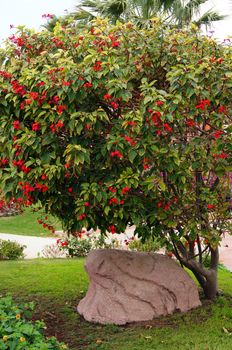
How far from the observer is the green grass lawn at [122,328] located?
5.74 metres

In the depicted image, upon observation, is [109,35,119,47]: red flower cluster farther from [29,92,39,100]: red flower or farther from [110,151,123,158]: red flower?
[110,151,123,158]: red flower

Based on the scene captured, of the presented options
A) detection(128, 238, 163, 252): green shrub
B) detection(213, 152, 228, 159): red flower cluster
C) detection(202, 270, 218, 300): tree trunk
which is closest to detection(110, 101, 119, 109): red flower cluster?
detection(213, 152, 228, 159): red flower cluster

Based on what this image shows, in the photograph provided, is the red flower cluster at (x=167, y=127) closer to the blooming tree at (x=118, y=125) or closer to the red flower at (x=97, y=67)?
the blooming tree at (x=118, y=125)

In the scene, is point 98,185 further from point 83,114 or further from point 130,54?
point 130,54

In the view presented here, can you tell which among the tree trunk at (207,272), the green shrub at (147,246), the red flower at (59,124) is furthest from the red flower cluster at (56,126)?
the green shrub at (147,246)

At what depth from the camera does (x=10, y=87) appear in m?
5.83

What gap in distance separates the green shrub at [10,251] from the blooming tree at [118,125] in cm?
591

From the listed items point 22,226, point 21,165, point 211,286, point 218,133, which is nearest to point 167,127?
point 218,133

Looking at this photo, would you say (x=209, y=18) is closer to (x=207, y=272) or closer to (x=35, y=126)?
(x=207, y=272)

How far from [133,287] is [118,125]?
2066 millimetres

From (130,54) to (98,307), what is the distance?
2.98 meters

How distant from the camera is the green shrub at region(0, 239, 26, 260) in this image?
11828 mm

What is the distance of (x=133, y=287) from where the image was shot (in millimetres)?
6473

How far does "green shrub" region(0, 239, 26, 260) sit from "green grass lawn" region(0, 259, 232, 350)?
129 inches
